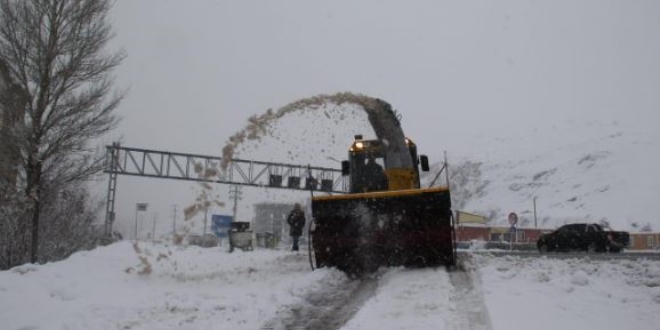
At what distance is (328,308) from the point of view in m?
7.56

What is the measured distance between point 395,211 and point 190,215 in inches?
153

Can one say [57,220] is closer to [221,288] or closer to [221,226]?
[221,288]

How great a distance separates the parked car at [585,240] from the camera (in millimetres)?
22562

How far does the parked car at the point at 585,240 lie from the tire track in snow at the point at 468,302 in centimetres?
1506

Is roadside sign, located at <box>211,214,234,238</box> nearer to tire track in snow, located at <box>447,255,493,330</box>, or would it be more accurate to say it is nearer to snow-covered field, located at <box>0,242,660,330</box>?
snow-covered field, located at <box>0,242,660,330</box>

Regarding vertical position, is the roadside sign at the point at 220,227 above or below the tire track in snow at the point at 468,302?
above

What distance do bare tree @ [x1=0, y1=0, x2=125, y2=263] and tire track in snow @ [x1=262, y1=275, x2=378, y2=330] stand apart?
304 inches

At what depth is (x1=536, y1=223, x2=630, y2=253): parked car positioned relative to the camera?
22.6 metres

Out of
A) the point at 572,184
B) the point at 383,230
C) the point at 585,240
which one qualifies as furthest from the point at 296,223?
the point at 572,184

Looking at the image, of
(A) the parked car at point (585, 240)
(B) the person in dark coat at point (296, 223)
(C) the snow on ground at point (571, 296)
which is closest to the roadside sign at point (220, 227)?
(B) the person in dark coat at point (296, 223)

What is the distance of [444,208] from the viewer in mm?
9773

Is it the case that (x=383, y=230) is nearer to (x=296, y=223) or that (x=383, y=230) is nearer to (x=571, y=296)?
(x=571, y=296)

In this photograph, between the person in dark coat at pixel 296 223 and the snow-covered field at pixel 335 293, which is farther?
the person in dark coat at pixel 296 223

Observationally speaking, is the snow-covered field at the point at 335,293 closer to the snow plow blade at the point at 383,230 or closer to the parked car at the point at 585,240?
the snow plow blade at the point at 383,230
